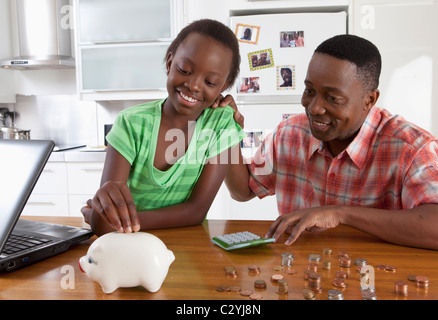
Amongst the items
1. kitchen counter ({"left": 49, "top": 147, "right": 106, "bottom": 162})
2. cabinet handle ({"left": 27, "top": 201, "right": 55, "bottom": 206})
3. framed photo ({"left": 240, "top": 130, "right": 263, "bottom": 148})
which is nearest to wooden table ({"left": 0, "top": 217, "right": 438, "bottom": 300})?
framed photo ({"left": 240, "top": 130, "right": 263, "bottom": 148})

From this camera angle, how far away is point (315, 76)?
1.12 m

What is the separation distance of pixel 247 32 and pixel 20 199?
81.8 inches

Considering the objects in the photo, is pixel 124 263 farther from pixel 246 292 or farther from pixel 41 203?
pixel 41 203

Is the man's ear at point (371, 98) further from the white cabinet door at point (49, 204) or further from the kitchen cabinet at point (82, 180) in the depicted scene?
the white cabinet door at point (49, 204)

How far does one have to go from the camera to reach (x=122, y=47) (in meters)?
2.87

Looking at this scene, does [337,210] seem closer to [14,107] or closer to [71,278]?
[71,278]

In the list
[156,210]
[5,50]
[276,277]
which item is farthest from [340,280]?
[5,50]

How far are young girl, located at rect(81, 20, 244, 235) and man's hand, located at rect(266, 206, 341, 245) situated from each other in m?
0.25

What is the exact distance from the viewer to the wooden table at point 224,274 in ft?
2.18

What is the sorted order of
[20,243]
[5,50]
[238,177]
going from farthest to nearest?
[5,50] < [238,177] < [20,243]

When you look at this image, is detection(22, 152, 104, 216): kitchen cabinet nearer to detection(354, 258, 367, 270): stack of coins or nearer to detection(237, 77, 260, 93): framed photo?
detection(237, 77, 260, 93): framed photo

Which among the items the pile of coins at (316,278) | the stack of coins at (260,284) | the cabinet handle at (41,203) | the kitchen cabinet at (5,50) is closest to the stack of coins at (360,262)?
the pile of coins at (316,278)

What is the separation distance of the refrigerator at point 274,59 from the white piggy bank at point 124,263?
2.00 m

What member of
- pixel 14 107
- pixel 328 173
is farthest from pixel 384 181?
pixel 14 107
